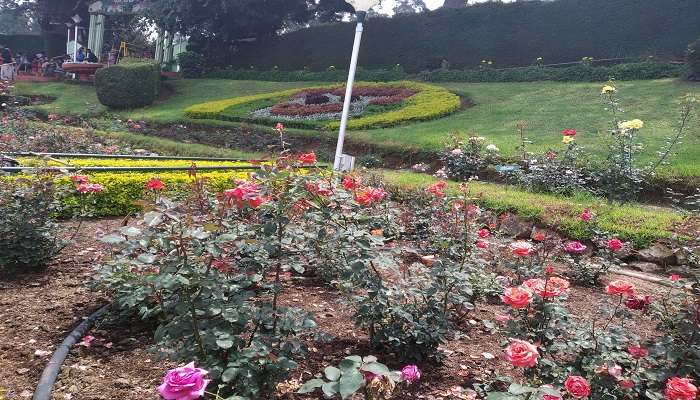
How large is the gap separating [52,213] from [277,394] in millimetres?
2515

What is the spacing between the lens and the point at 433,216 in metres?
4.23

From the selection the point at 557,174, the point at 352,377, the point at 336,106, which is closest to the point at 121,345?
the point at 352,377

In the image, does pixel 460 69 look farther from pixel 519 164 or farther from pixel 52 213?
pixel 52 213

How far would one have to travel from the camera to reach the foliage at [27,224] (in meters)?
3.25

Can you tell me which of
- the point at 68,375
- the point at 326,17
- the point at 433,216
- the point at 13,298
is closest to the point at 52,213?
the point at 13,298

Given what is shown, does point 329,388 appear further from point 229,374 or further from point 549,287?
point 549,287

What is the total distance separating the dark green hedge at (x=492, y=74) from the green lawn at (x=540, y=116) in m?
0.70

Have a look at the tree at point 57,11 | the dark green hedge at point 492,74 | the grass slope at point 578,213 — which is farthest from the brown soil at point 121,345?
the tree at point 57,11

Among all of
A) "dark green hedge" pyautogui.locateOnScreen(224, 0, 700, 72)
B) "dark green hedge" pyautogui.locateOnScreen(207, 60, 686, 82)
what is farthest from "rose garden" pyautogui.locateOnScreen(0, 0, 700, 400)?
"dark green hedge" pyautogui.locateOnScreen(224, 0, 700, 72)

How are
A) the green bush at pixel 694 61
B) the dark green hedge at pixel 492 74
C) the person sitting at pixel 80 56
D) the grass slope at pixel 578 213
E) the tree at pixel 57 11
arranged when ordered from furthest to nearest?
the tree at pixel 57 11 → the person sitting at pixel 80 56 → the dark green hedge at pixel 492 74 → the green bush at pixel 694 61 → the grass slope at pixel 578 213

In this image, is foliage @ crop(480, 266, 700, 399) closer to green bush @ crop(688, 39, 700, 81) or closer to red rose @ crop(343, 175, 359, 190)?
red rose @ crop(343, 175, 359, 190)

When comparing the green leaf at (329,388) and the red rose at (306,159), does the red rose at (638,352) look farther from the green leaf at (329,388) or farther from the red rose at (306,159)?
the red rose at (306,159)

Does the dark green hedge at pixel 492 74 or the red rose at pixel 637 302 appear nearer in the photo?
the red rose at pixel 637 302

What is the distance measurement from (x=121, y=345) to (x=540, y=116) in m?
10.1
